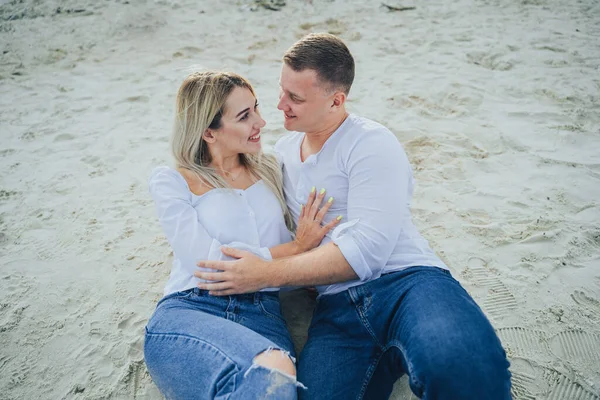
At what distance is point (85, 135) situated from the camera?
14.5 ft

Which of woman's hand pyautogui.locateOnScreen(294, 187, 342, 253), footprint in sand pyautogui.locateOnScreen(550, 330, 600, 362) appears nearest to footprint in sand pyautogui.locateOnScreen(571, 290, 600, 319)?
footprint in sand pyautogui.locateOnScreen(550, 330, 600, 362)

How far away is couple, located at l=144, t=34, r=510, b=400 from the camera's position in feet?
5.37

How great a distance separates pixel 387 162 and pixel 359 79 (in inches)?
134

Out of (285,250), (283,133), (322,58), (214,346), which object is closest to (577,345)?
(285,250)

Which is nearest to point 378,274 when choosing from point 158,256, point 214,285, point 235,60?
point 214,285

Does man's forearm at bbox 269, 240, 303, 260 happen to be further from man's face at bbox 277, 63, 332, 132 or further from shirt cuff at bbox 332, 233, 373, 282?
man's face at bbox 277, 63, 332, 132

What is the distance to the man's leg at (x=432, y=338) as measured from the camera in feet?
5.05

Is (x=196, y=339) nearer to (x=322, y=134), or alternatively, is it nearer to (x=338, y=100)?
(x=322, y=134)

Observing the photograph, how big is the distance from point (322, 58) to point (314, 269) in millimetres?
1105

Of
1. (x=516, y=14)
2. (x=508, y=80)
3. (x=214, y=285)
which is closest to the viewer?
(x=214, y=285)

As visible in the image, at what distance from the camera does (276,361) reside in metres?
1.71

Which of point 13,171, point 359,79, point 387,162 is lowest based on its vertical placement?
point 13,171

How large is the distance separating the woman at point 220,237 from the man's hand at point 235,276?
65mm

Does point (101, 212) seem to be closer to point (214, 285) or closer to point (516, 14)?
point (214, 285)
